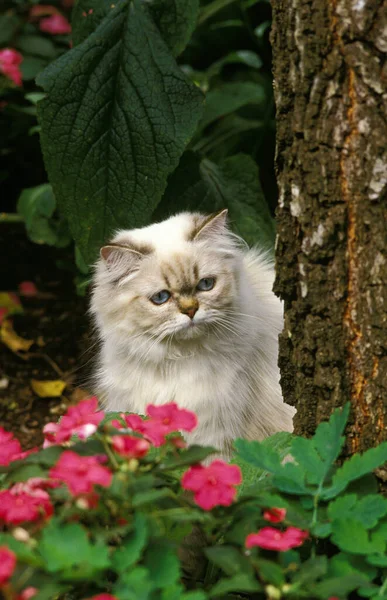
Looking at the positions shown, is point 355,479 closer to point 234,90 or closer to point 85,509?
point 85,509

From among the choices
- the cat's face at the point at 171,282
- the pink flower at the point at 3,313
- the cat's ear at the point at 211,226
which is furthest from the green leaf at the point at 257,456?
the pink flower at the point at 3,313

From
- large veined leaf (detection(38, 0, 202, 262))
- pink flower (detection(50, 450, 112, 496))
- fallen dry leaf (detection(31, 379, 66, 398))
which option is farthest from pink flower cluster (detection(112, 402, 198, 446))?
fallen dry leaf (detection(31, 379, 66, 398))

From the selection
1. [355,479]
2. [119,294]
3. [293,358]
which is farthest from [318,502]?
[119,294]

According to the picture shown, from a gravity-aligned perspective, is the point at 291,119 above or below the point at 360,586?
above

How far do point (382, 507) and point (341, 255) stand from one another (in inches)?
16.8

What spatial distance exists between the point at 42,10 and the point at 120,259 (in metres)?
2.40

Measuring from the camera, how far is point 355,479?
1.29 meters

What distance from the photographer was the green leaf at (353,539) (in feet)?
3.66

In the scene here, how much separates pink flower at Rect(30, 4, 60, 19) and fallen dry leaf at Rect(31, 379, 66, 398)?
193 centimetres

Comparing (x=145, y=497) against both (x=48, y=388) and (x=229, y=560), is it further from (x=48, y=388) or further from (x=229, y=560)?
(x=48, y=388)

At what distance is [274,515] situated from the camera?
3.78 ft

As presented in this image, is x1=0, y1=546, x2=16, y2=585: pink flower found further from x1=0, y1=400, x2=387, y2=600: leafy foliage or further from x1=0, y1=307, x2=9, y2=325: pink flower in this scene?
x1=0, y1=307, x2=9, y2=325: pink flower

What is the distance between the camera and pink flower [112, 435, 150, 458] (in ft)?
3.65

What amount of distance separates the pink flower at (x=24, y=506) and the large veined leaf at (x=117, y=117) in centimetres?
119
